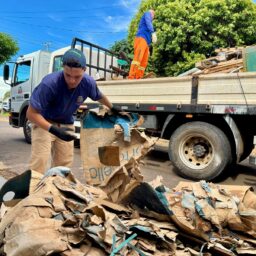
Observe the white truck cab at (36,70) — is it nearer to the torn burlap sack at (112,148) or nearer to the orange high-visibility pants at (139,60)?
the orange high-visibility pants at (139,60)

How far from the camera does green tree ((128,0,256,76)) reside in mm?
12828

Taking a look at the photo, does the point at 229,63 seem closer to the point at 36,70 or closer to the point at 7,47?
the point at 36,70

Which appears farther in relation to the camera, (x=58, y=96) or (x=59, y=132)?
(x=58, y=96)

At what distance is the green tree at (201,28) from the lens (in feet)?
42.1

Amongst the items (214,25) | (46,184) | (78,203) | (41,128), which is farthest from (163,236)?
(214,25)

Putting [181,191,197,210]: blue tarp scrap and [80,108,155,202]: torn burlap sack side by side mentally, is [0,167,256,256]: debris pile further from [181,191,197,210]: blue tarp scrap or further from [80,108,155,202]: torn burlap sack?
[80,108,155,202]: torn burlap sack

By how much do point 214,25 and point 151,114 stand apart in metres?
8.11

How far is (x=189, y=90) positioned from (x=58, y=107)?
117 inches

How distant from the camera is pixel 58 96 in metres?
3.12

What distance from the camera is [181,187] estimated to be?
3311mm

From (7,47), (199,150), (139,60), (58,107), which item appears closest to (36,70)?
(139,60)

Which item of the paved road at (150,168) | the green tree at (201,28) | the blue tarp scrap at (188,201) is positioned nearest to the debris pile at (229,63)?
the paved road at (150,168)

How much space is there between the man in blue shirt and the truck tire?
2.45 metres

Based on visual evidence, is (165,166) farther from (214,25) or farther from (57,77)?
(214,25)
